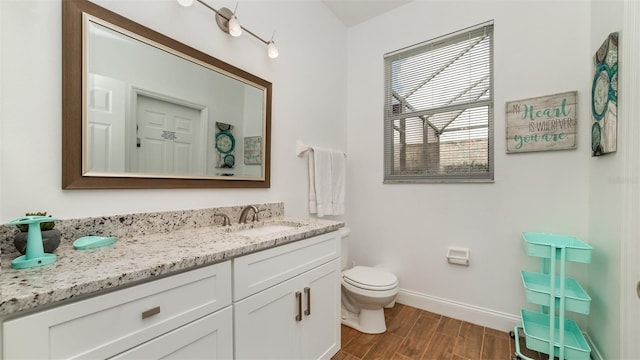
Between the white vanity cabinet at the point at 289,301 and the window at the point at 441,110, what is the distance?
121 cm

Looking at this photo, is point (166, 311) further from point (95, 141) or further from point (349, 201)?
point (349, 201)

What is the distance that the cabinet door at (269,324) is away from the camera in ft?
3.50

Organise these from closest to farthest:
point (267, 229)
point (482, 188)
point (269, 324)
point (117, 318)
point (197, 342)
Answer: point (117, 318)
point (197, 342)
point (269, 324)
point (267, 229)
point (482, 188)

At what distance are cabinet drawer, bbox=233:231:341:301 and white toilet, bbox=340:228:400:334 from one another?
46cm

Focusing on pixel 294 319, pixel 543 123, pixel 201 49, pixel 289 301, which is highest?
pixel 201 49

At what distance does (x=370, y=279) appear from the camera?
1947 mm

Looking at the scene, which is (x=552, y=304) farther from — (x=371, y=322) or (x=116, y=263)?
(x=116, y=263)

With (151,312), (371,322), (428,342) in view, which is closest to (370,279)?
(371,322)

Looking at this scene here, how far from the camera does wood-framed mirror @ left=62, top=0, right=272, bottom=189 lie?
1069 mm

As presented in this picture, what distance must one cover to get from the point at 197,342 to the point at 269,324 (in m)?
0.34

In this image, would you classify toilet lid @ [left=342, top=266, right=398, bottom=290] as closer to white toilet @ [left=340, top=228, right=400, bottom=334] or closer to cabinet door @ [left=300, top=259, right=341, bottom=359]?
white toilet @ [left=340, top=228, right=400, bottom=334]

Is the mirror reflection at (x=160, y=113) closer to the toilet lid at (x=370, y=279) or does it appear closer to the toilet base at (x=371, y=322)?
the toilet lid at (x=370, y=279)

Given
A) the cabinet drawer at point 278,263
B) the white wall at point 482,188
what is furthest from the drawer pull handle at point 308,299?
the white wall at point 482,188

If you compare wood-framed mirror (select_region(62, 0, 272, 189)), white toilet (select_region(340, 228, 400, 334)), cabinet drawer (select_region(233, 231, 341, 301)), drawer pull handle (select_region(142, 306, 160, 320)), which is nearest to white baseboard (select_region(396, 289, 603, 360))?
white toilet (select_region(340, 228, 400, 334))
